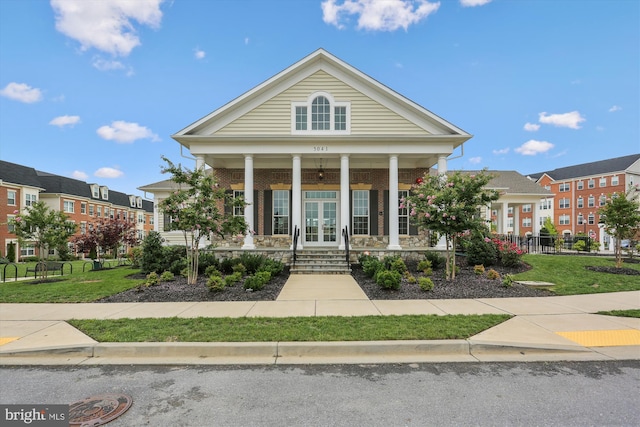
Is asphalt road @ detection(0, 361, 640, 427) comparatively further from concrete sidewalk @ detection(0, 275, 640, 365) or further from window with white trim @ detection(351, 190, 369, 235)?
window with white trim @ detection(351, 190, 369, 235)

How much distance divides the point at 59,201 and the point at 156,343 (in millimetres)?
44637

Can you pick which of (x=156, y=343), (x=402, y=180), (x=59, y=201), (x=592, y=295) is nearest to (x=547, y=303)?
(x=592, y=295)

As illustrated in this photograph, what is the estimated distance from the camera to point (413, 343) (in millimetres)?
4637

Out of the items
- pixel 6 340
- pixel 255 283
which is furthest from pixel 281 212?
pixel 6 340

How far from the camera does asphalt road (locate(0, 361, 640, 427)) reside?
306 centimetres

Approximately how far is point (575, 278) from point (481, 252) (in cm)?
273

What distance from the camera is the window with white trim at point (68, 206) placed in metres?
39.1

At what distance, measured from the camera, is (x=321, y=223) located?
595 inches

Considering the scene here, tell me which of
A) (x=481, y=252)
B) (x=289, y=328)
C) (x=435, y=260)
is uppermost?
(x=481, y=252)

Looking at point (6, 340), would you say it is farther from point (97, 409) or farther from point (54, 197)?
point (54, 197)

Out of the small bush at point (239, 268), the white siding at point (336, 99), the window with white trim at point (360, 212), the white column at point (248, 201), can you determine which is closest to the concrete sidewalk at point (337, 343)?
the small bush at point (239, 268)

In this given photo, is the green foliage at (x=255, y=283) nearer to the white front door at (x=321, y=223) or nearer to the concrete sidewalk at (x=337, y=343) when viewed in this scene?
the concrete sidewalk at (x=337, y=343)

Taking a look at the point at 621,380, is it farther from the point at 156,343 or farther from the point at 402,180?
the point at 402,180

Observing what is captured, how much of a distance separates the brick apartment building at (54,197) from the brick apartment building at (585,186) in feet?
190
